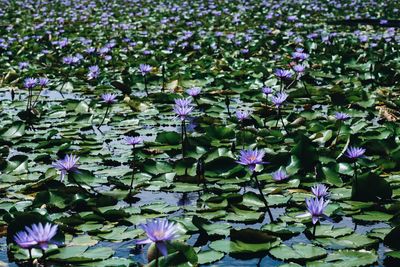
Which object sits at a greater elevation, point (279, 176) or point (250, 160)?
point (250, 160)

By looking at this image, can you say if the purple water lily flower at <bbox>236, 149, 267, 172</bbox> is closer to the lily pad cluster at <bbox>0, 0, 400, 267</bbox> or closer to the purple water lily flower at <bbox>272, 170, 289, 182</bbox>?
the lily pad cluster at <bbox>0, 0, 400, 267</bbox>

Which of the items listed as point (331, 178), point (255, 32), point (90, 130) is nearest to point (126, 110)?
point (90, 130)

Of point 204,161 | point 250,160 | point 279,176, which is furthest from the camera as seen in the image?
point 204,161

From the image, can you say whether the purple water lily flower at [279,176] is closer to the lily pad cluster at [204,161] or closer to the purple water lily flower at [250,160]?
the lily pad cluster at [204,161]

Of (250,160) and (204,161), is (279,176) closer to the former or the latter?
(204,161)

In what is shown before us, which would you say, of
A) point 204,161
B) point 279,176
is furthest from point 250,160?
point 204,161

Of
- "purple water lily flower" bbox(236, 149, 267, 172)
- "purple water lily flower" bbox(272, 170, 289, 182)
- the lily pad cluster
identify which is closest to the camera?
the lily pad cluster

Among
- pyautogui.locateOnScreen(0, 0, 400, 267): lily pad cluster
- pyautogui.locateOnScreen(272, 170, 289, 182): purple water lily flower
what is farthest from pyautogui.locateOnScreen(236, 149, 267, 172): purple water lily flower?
pyautogui.locateOnScreen(272, 170, 289, 182): purple water lily flower

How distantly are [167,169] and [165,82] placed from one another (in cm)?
234

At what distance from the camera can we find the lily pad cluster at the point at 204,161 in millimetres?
1947

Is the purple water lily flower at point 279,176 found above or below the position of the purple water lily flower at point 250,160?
below

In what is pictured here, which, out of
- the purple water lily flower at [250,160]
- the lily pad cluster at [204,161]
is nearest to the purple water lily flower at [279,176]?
the lily pad cluster at [204,161]

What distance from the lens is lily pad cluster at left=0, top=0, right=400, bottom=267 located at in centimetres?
195

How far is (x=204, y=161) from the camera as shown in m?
2.83
